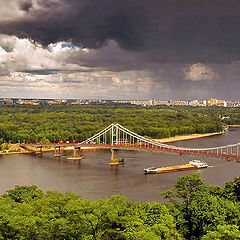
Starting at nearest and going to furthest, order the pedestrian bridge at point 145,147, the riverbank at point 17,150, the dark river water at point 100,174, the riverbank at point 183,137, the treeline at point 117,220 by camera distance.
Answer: the treeline at point 117,220, the dark river water at point 100,174, the pedestrian bridge at point 145,147, the riverbank at point 17,150, the riverbank at point 183,137

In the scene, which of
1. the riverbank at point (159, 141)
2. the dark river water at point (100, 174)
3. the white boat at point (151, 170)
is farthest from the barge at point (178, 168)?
the riverbank at point (159, 141)

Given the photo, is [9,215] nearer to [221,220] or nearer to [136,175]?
[221,220]

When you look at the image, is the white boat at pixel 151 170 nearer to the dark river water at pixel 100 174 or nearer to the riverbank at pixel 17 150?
the dark river water at pixel 100 174

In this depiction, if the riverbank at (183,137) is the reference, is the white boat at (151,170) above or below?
below

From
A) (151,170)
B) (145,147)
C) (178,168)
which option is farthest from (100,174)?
(145,147)

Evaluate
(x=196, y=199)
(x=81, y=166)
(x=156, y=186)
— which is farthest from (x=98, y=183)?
(x=196, y=199)
